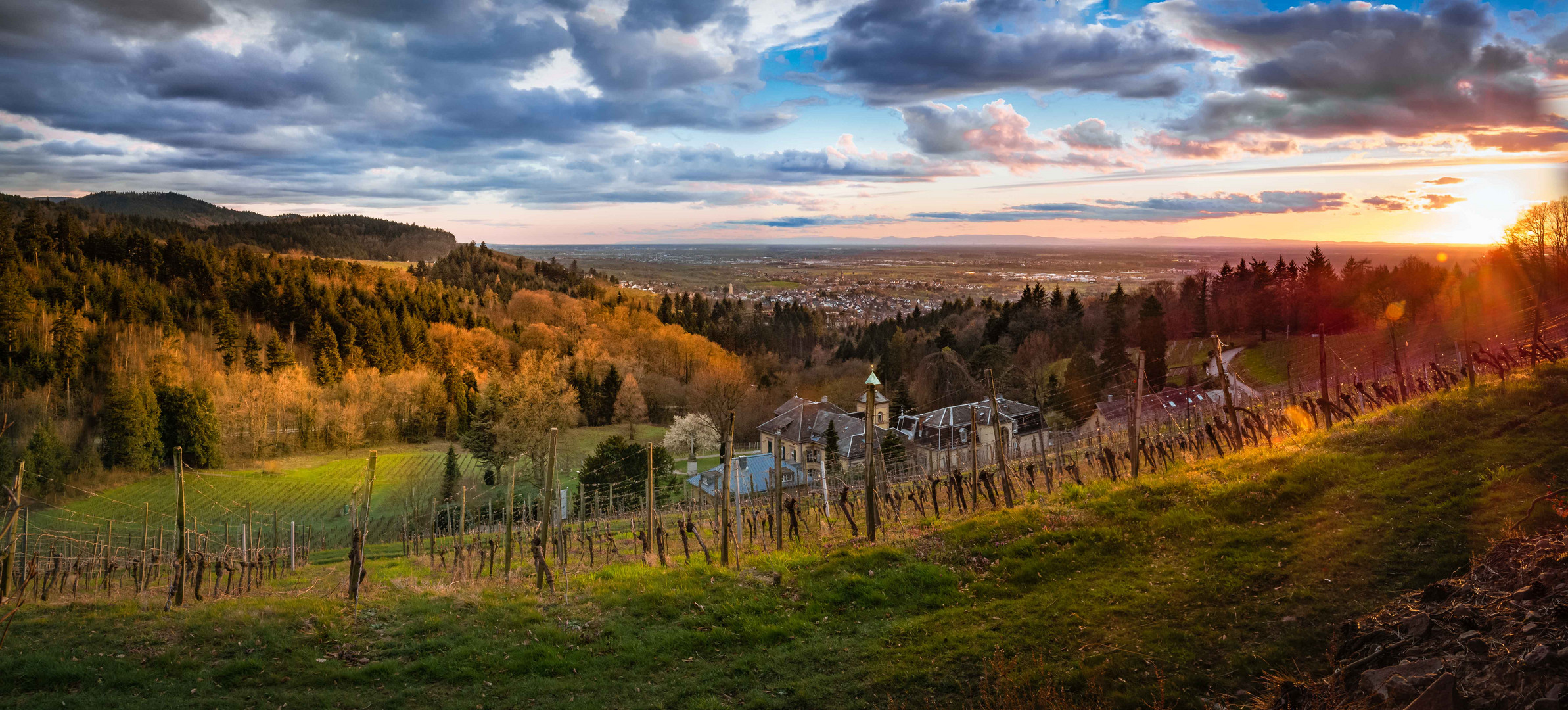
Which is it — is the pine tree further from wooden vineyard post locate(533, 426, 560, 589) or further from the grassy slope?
wooden vineyard post locate(533, 426, 560, 589)

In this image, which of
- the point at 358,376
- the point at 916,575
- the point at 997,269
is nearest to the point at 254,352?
A: the point at 358,376

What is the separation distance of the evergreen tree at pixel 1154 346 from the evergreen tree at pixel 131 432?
7057 cm

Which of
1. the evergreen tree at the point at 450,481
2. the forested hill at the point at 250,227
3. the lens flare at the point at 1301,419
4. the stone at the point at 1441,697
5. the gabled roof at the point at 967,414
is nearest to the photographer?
the stone at the point at 1441,697

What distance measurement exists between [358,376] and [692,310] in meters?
46.9

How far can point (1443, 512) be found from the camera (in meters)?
8.32

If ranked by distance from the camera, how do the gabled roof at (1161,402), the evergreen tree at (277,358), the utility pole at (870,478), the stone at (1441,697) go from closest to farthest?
the stone at (1441,697) → the utility pole at (870,478) → the gabled roof at (1161,402) → the evergreen tree at (277,358)

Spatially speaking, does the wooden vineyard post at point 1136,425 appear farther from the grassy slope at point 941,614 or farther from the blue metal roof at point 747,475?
the blue metal roof at point 747,475

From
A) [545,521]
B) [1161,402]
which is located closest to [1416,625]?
[545,521]

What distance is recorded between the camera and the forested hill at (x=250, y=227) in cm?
9488

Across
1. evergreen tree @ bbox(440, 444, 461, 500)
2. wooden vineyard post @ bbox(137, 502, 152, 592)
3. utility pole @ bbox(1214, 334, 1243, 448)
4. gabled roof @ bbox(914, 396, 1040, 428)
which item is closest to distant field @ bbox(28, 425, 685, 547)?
evergreen tree @ bbox(440, 444, 461, 500)

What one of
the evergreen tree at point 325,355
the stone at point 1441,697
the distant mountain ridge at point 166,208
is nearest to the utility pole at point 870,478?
the stone at point 1441,697

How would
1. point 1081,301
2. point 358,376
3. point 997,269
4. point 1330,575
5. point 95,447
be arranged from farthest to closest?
point 997,269 → point 1081,301 → point 358,376 → point 95,447 → point 1330,575

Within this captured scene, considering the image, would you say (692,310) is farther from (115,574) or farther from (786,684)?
(786,684)

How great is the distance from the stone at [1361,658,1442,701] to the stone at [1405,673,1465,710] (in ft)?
1.45
